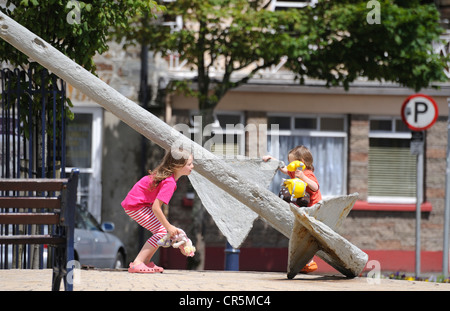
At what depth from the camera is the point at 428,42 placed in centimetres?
1573

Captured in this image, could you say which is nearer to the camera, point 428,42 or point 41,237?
point 41,237

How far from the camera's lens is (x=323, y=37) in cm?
1595

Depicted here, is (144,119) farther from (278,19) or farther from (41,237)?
(278,19)

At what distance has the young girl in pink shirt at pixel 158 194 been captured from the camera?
8500 millimetres

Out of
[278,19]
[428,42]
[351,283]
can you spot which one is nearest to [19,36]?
[351,283]

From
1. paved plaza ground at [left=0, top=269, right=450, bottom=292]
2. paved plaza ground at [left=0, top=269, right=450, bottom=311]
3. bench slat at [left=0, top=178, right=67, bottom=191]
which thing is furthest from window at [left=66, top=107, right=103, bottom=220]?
bench slat at [left=0, top=178, right=67, bottom=191]

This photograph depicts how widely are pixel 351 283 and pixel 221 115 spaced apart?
11.5 metres

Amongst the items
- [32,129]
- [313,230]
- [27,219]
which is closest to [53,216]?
[27,219]

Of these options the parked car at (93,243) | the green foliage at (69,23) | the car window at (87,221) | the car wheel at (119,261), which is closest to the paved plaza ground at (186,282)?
the green foliage at (69,23)

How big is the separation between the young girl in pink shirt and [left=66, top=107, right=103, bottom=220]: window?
406 inches

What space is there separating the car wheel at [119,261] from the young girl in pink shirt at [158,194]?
20.9ft

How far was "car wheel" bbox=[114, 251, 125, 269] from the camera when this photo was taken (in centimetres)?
1517

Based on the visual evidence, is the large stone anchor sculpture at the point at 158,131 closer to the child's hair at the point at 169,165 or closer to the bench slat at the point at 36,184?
the child's hair at the point at 169,165
